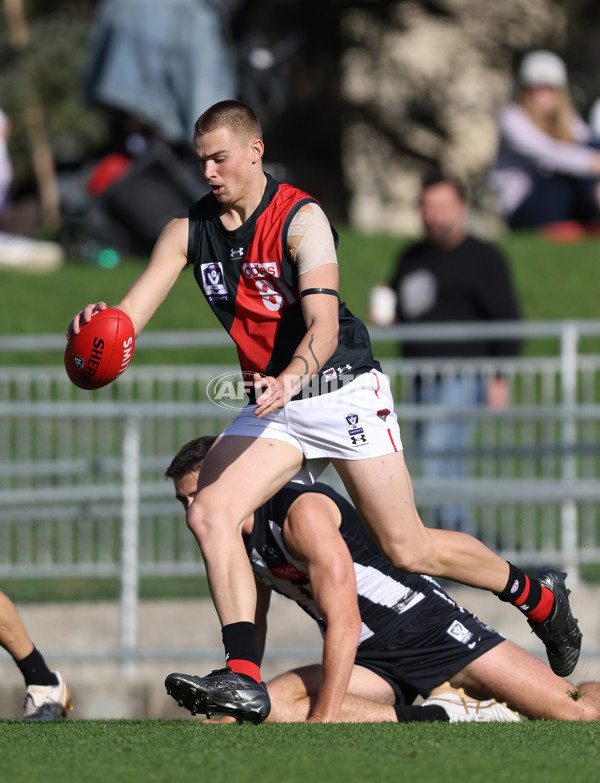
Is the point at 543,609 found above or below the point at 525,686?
above

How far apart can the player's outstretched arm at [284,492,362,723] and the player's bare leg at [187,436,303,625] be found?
43cm

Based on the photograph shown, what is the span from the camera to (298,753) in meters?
4.39

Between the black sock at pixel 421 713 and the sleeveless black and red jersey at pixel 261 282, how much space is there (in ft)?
5.28

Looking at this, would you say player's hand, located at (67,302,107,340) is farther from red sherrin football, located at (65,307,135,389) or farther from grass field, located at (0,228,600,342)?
grass field, located at (0,228,600,342)

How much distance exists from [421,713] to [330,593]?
32.8 inches

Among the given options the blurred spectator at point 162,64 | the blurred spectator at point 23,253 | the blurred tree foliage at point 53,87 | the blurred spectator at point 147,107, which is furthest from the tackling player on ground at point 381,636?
the blurred tree foliage at point 53,87

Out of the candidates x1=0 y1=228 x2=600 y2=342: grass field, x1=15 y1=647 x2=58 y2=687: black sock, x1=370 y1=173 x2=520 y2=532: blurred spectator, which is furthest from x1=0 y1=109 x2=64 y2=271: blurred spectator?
x1=15 y1=647 x2=58 y2=687: black sock

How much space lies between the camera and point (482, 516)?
29.6 feet

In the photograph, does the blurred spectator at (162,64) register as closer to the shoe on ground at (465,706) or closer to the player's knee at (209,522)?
the shoe on ground at (465,706)

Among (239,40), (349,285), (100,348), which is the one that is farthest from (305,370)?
(239,40)

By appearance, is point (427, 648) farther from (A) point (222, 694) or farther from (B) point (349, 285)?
(B) point (349, 285)

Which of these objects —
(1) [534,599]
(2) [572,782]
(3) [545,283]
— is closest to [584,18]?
(3) [545,283]

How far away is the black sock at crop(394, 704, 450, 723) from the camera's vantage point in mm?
6098

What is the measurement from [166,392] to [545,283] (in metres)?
4.87
